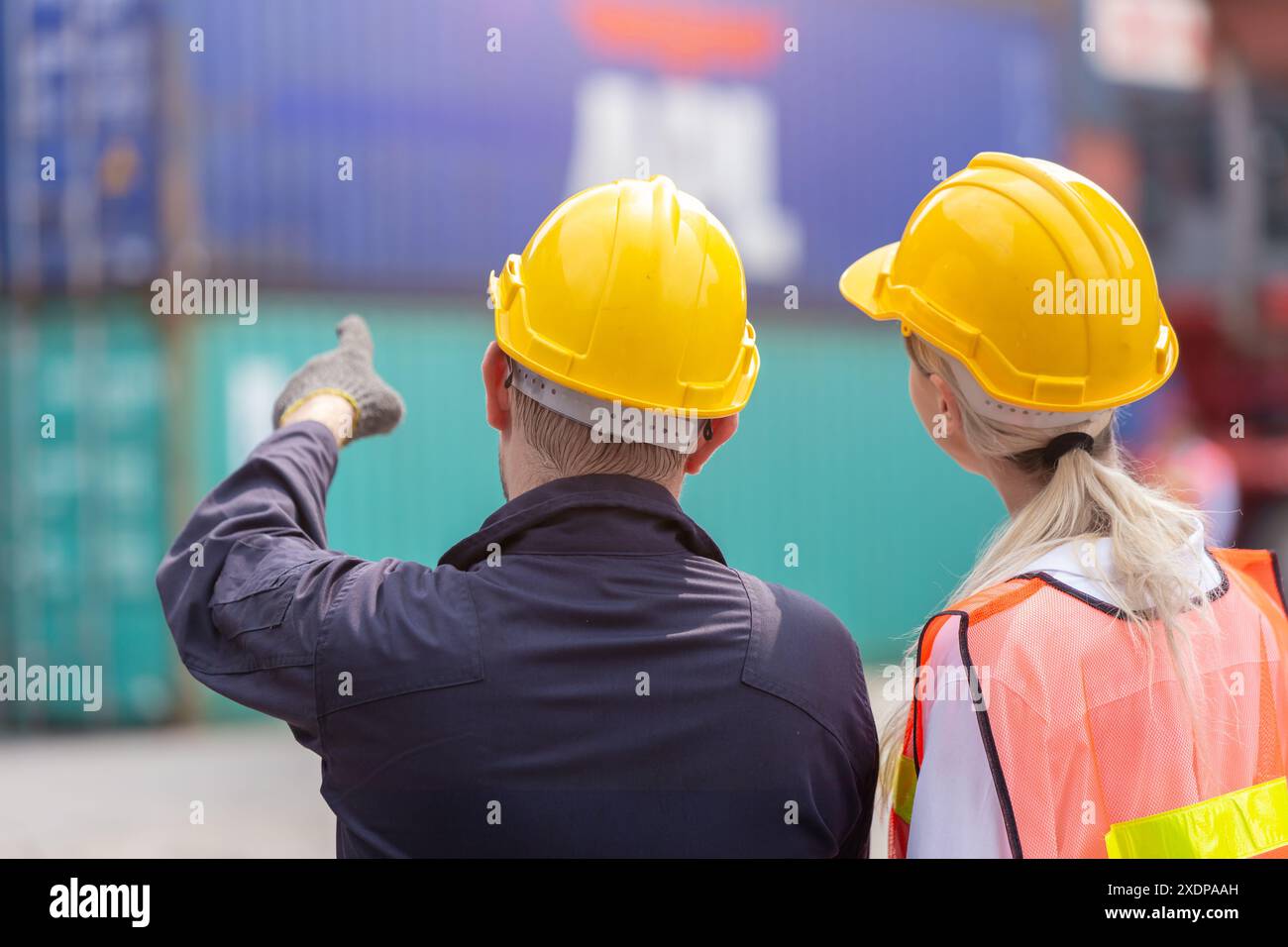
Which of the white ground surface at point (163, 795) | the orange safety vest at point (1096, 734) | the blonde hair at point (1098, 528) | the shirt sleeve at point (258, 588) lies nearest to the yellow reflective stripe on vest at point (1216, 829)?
the orange safety vest at point (1096, 734)

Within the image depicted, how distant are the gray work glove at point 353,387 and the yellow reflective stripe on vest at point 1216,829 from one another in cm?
132

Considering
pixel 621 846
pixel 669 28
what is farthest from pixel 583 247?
pixel 669 28

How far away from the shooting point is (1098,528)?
5.73 ft

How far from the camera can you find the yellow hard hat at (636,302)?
5.50 feet

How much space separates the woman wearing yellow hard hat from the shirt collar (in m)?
0.37

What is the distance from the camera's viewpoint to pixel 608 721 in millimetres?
1480

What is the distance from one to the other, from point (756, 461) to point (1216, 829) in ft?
22.9

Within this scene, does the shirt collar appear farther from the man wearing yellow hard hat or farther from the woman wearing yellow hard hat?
the woman wearing yellow hard hat

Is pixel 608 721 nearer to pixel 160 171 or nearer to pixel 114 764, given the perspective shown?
pixel 114 764

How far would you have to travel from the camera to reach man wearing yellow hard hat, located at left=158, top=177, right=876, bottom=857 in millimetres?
1475

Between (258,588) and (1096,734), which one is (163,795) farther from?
(1096,734)

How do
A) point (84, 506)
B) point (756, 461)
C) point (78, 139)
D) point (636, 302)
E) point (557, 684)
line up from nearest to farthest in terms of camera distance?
point (557, 684) < point (636, 302) < point (78, 139) < point (84, 506) < point (756, 461)

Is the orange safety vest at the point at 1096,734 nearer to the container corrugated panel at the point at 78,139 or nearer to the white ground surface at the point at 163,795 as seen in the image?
the white ground surface at the point at 163,795

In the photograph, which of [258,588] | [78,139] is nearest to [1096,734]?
[258,588]
